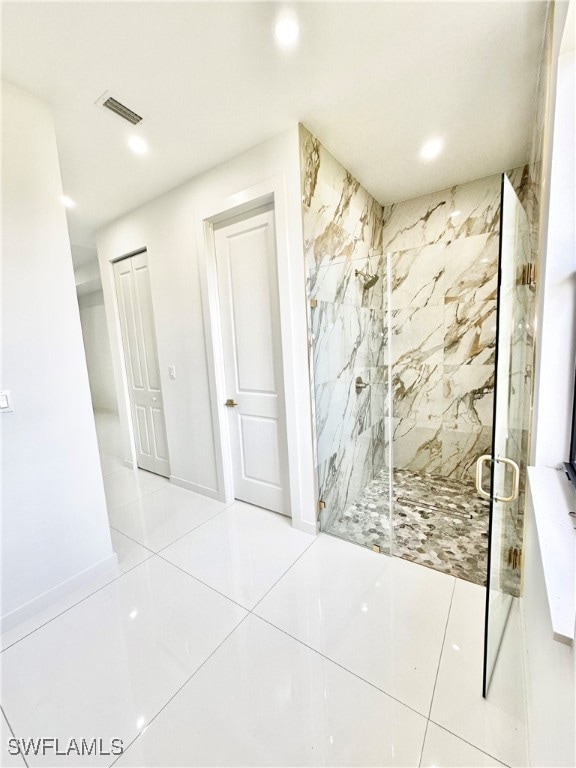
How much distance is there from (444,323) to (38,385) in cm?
319

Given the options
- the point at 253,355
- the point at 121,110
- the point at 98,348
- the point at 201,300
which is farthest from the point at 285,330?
the point at 98,348

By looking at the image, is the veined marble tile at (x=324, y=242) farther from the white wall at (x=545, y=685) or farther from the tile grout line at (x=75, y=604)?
the tile grout line at (x=75, y=604)

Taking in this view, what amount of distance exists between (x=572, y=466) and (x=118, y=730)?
6.45 feet

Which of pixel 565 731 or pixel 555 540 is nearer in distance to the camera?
pixel 565 731

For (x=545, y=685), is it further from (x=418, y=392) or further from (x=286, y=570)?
(x=418, y=392)

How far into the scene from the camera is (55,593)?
5.78 feet

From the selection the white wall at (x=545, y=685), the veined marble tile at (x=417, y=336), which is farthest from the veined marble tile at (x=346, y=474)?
the white wall at (x=545, y=685)

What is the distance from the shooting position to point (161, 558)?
2.09m

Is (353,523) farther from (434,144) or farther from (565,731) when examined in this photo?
(434,144)

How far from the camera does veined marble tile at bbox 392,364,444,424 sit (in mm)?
2990

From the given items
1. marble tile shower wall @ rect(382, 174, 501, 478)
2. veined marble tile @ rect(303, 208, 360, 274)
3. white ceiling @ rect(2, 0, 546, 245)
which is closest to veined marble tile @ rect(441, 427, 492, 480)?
marble tile shower wall @ rect(382, 174, 501, 478)

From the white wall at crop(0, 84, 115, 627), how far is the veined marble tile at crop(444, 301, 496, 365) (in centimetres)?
300

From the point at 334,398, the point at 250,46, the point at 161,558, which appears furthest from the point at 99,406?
the point at 250,46

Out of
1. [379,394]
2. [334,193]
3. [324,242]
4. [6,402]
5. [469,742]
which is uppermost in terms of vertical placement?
[334,193]
